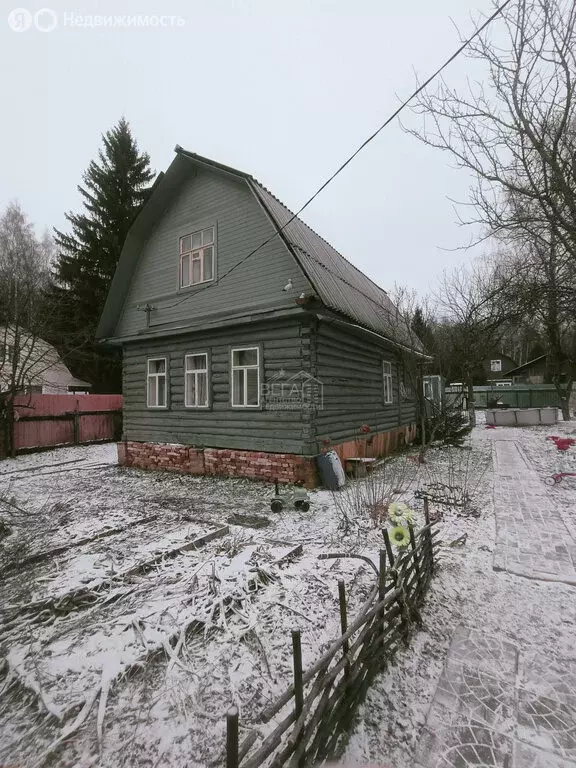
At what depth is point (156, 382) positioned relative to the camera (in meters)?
11.5

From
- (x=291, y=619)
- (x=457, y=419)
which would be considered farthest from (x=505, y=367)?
(x=291, y=619)

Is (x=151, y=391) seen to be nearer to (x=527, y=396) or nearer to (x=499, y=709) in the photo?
(x=499, y=709)

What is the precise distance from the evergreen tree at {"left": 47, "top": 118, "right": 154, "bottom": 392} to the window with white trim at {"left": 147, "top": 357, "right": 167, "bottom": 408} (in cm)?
1163

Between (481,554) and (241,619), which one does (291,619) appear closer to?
(241,619)

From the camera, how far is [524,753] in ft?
7.06

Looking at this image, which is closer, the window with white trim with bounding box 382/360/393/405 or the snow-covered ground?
the snow-covered ground

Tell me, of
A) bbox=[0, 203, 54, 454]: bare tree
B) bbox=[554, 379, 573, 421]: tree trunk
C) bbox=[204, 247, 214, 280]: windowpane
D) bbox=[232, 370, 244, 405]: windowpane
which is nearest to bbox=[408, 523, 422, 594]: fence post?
bbox=[232, 370, 244, 405]: windowpane

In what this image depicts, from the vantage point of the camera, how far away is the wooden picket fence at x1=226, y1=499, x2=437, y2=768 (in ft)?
5.85

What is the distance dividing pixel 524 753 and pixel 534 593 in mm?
2048

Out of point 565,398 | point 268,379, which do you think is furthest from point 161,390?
point 565,398

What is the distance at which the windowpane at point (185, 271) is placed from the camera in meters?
10.8

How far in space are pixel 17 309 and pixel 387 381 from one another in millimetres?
15019

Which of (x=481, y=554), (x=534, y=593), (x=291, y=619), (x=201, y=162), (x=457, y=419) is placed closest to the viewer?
(x=291, y=619)

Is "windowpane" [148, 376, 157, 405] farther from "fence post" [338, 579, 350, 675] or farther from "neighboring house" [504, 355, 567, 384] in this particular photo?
"neighboring house" [504, 355, 567, 384]
